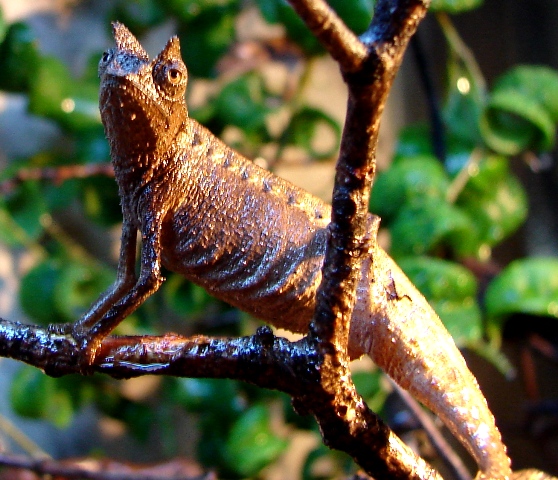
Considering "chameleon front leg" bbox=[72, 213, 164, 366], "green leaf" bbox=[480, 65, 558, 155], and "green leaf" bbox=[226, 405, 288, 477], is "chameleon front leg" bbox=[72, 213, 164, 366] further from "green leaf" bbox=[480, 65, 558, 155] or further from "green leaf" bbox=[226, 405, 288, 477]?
"green leaf" bbox=[480, 65, 558, 155]

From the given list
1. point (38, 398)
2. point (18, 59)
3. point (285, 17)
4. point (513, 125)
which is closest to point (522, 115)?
point (513, 125)

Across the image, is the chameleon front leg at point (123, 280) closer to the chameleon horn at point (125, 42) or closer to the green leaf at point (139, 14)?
the chameleon horn at point (125, 42)

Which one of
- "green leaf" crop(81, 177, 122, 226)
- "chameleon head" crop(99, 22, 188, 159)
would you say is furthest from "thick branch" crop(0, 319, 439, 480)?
"green leaf" crop(81, 177, 122, 226)

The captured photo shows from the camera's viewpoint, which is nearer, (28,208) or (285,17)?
(285,17)

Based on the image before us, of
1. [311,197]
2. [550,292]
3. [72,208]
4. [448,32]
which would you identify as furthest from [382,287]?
[72,208]

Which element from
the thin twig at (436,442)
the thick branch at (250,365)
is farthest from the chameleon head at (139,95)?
the thin twig at (436,442)

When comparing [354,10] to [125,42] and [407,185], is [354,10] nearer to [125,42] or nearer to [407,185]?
[407,185]

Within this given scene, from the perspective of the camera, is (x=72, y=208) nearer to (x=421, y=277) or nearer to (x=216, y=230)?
(x=421, y=277)
